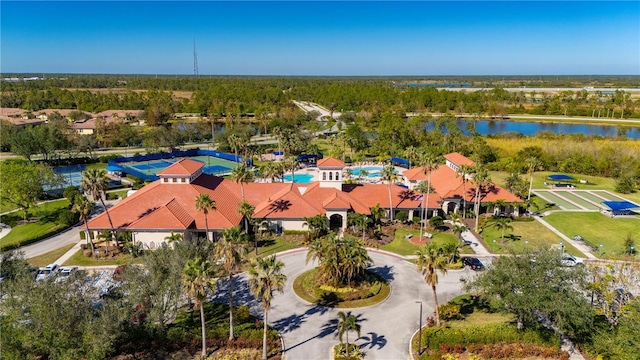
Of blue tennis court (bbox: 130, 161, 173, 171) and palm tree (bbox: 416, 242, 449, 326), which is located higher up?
palm tree (bbox: 416, 242, 449, 326)

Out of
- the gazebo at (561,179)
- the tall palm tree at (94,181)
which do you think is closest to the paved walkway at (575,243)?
the gazebo at (561,179)

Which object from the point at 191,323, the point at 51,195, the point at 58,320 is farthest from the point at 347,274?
the point at 51,195

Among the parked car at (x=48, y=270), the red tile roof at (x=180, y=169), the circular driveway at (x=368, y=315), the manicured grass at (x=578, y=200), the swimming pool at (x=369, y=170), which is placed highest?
the red tile roof at (x=180, y=169)

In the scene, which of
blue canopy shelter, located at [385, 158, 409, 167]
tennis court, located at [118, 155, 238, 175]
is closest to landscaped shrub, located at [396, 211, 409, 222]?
blue canopy shelter, located at [385, 158, 409, 167]

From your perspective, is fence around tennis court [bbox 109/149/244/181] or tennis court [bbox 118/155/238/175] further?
tennis court [bbox 118/155/238/175]


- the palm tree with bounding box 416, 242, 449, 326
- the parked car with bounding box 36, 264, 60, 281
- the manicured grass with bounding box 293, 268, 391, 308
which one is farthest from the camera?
the parked car with bounding box 36, 264, 60, 281

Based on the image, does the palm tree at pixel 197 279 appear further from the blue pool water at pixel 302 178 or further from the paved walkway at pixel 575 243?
the blue pool water at pixel 302 178

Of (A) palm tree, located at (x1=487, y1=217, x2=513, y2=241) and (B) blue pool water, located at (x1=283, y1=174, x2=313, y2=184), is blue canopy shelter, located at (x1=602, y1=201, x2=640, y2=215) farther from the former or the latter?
(B) blue pool water, located at (x1=283, y1=174, x2=313, y2=184)
